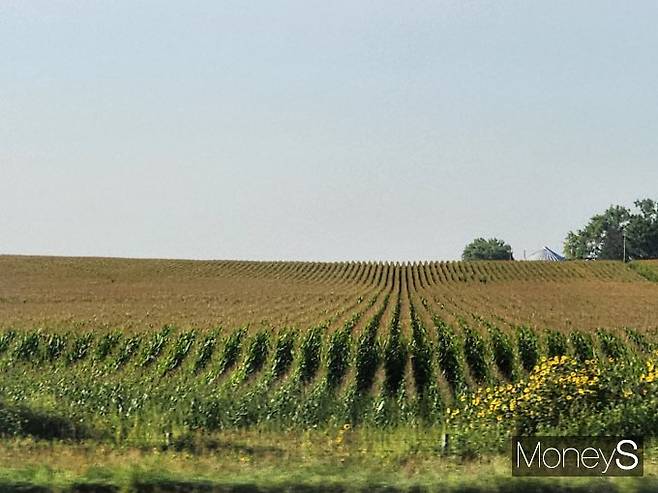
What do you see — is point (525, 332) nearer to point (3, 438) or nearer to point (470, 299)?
point (3, 438)

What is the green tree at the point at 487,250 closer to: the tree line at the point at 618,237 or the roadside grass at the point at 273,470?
the tree line at the point at 618,237

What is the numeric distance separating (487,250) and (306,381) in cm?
16040

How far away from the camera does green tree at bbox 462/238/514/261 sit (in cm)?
18125

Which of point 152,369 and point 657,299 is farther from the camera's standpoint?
point 657,299

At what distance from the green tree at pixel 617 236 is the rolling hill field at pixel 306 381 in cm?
9336

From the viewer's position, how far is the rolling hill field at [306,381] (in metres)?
11.1

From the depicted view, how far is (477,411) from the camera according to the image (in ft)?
50.3

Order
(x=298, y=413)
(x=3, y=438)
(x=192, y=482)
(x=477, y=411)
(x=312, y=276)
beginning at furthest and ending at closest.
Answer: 1. (x=312, y=276)
2. (x=298, y=413)
3. (x=477, y=411)
4. (x=3, y=438)
5. (x=192, y=482)

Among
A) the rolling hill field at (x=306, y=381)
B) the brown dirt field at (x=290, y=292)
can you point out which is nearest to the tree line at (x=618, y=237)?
the brown dirt field at (x=290, y=292)

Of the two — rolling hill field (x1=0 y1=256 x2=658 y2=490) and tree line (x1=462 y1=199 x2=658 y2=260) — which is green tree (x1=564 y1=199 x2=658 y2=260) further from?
rolling hill field (x1=0 y1=256 x2=658 y2=490)

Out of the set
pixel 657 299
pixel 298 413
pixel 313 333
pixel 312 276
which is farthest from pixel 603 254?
pixel 298 413

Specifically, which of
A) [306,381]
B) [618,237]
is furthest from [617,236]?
[306,381]

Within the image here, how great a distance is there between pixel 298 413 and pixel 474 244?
17128cm

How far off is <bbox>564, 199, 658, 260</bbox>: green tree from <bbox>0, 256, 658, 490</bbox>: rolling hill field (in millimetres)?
93359
